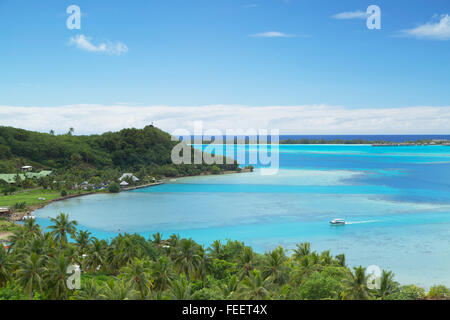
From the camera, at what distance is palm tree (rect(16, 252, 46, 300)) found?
12.2 m

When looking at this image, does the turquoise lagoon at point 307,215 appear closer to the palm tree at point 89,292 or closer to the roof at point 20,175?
the roof at point 20,175

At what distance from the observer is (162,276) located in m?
12.9

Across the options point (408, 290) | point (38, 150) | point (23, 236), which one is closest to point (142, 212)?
point (23, 236)

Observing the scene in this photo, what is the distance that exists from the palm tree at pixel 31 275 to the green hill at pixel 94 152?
42.2 m

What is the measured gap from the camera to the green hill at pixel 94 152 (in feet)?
186

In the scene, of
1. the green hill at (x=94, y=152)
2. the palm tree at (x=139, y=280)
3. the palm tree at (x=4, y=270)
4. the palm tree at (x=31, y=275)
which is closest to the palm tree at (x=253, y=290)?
the palm tree at (x=139, y=280)

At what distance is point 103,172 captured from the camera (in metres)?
54.9

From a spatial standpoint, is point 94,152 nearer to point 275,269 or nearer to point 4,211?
point 4,211

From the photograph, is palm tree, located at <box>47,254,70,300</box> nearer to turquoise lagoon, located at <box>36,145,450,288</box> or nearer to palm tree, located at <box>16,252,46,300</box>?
palm tree, located at <box>16,252,46,300</box>

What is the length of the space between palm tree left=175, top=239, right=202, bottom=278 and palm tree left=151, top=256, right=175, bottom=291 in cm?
171

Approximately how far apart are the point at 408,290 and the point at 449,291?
8.47 feet

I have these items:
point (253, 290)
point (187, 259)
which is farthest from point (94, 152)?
point (253, 290)

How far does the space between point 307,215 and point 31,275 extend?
2555 centimetres
